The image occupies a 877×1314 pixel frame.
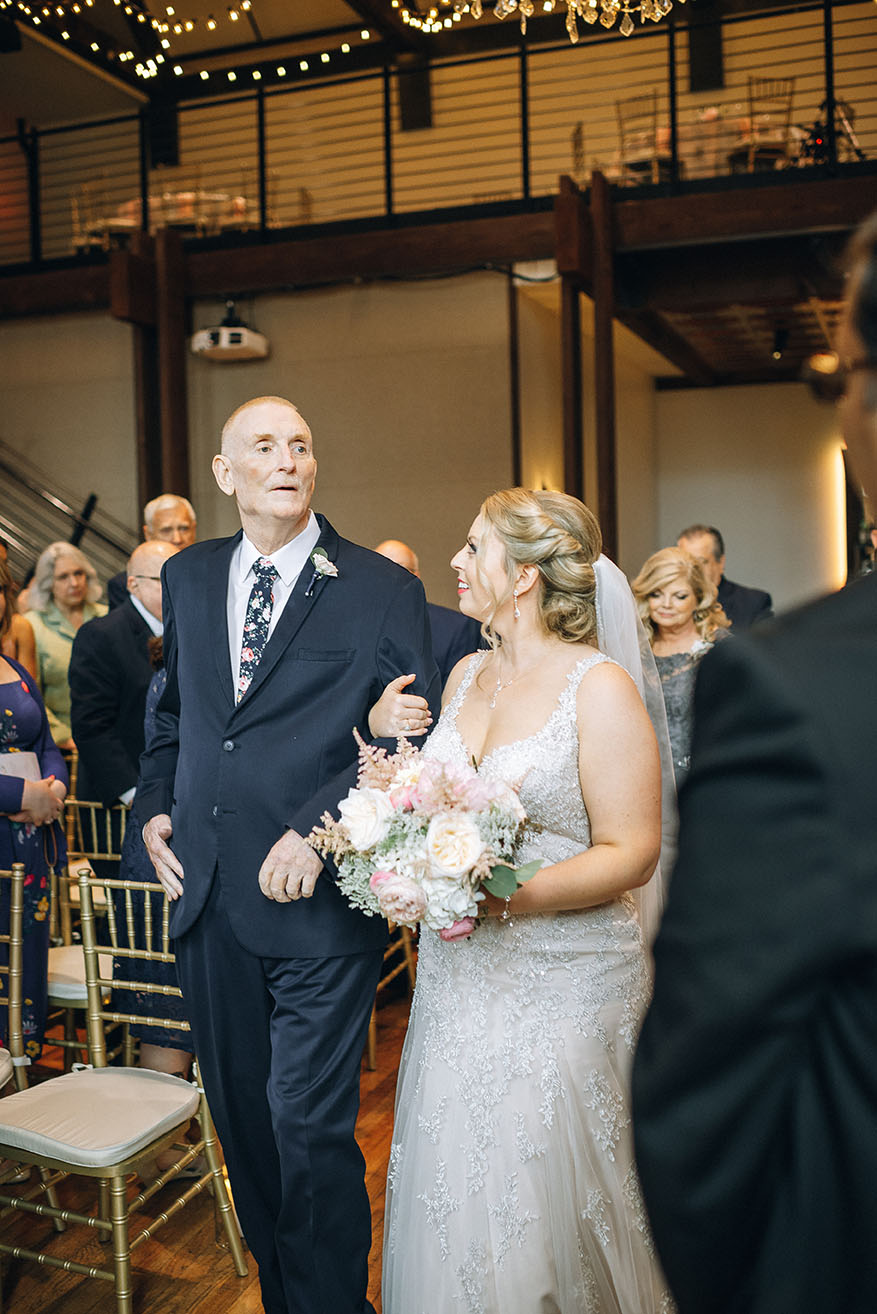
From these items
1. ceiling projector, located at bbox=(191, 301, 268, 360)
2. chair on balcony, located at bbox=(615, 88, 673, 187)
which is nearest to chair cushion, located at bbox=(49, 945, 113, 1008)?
ceiling projector, located at bbox=(191, 301, 268, 360)

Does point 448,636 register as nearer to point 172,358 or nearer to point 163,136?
point 172,358

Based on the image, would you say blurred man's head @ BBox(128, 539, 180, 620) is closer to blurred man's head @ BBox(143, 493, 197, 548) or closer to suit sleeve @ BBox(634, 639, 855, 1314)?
blurred man's head @ BBox(143, 493, 197, 548)

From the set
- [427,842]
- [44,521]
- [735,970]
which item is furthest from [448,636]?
[44,521]

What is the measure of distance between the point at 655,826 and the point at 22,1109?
167cm

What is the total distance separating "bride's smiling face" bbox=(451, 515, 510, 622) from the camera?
8.46 feet

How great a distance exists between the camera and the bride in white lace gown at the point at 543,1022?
2295mm

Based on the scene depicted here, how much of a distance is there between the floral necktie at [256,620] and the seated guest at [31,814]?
1416 millimetres

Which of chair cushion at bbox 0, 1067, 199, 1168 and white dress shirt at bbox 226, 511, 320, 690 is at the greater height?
white dress shirt at bbox 226, 511, 320, 690

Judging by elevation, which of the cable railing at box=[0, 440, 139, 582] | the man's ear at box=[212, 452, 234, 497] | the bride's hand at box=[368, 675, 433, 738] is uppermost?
the cable railing at box=[0, 440, 139, 582]

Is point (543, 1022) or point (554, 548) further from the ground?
point (554, 548)

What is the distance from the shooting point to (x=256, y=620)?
2.77 meters

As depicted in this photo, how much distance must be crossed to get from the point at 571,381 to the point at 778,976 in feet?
29.1

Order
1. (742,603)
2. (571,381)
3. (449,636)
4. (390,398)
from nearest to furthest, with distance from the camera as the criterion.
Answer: (449,636)
(742,603)
(571,381)
(390,398)

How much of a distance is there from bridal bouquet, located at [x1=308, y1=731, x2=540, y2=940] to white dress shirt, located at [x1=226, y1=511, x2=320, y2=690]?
65 centimetres
